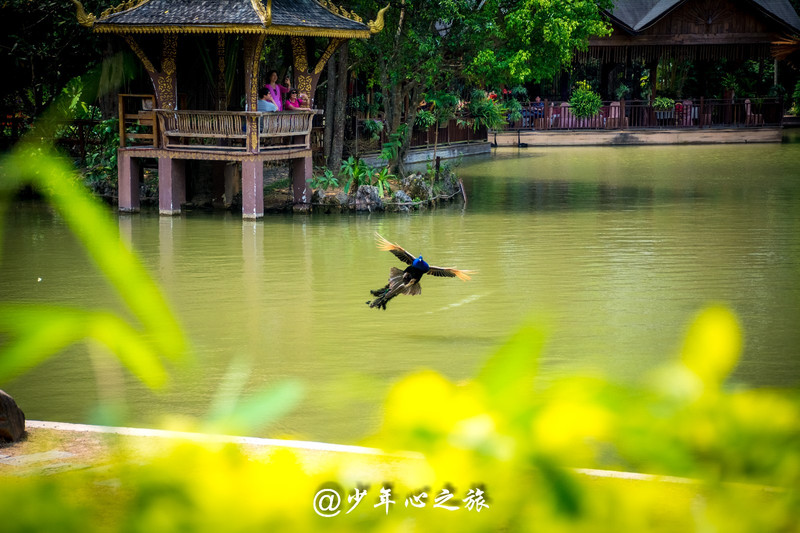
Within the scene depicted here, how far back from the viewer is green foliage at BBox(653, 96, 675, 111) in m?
34.1

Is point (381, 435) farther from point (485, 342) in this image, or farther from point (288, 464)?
point (485, 342)

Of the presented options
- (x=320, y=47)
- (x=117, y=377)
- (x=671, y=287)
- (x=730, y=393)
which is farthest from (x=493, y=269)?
(x=730, y=393)

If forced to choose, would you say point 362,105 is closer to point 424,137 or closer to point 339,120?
point 339,120

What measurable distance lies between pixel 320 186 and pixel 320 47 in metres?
2.70

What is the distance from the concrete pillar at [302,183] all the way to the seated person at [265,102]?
3.14 ft

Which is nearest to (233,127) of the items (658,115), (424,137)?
(424,137)

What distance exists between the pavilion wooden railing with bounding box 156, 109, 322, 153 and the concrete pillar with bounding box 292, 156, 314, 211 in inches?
12.3

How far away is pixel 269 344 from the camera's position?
9.33 meters

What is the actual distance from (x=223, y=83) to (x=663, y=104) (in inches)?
752

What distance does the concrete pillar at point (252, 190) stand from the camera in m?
16.8

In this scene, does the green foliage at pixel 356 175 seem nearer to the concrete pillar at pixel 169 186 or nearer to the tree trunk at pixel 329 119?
the tree trunk at pixel 329 119

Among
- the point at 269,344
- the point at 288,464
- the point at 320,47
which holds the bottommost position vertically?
the point at 269,344

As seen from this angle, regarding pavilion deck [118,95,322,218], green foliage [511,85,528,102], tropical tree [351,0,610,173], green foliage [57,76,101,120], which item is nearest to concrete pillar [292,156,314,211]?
pavilion deck [118,95,322,218]

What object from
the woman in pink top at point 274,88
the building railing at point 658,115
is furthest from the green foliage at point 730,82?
the woman in pink top at point 274,88
